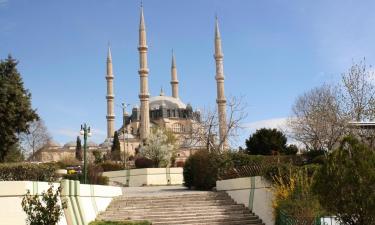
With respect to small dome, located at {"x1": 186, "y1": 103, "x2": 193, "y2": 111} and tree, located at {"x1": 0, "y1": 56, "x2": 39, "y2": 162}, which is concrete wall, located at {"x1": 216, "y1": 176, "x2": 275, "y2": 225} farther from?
small dome, located at {"x1": 186, "y1": 103, "x2": 193, "y2": 111}

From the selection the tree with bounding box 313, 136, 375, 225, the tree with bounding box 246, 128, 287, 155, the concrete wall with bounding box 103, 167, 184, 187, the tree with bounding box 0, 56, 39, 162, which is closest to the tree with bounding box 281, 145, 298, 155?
the tree with bounding box 246, 128, 287, 155

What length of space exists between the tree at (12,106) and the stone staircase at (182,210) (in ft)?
26.3

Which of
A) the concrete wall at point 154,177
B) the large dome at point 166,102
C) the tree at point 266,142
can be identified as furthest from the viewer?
the large dome at point 166,102

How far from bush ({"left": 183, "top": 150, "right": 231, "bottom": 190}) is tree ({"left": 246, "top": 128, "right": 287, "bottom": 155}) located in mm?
10166

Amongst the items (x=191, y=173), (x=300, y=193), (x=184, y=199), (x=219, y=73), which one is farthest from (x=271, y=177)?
(x=219, y=73)

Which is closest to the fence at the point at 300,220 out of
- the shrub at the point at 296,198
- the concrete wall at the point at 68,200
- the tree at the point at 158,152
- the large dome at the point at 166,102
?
the shrub at the point at 296,198

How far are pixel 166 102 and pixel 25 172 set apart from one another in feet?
260

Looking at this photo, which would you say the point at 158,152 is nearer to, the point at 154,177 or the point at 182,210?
the point at 154,177

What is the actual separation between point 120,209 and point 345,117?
16328mm

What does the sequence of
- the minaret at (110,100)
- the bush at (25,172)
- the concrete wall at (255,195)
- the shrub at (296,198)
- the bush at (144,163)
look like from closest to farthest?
the shrub at (296,198) → the bush at (25,172) → the concrete wall at (255,195) → the bush at (144,163) → the minaret at (110,100)

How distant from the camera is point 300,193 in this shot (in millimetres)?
14680

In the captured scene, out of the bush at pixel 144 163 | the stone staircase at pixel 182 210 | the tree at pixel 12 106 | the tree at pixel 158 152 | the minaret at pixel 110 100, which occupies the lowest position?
the stone staircase at pixel 182 210

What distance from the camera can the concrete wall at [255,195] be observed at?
56.2ft

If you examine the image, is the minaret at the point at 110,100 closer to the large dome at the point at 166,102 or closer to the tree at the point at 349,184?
the large dome at the point at 166,102
